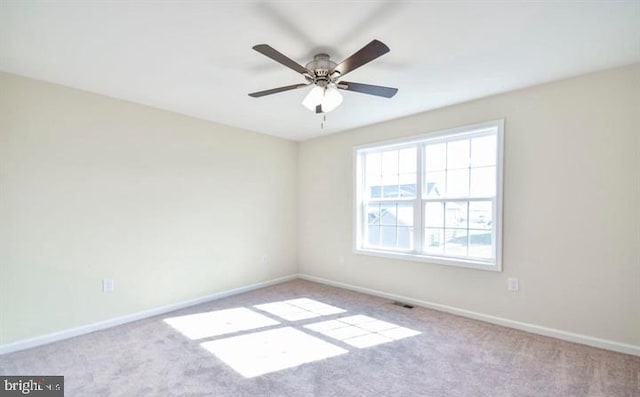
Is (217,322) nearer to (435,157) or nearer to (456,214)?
(456,214)

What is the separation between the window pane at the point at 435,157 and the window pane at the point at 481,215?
1.93 ft

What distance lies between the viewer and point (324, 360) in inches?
92.0

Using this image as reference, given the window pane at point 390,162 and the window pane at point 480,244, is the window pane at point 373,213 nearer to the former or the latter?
the window pane at point 390,162

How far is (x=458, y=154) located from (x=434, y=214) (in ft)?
2.54

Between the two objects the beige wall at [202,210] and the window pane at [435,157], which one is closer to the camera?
the beige wall at [202,210]

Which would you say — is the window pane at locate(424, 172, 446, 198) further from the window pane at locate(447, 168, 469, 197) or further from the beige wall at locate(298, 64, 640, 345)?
the beige wall at locate(298, 64, 640, 345)

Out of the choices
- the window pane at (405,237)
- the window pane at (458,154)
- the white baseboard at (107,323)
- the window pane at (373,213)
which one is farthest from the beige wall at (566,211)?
the white baseboard at (107,323)

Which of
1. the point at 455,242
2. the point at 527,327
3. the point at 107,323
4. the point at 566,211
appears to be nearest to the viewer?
the point at 566,211

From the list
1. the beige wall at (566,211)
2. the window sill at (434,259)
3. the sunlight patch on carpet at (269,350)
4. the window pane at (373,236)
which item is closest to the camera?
the sunlight patch on carpet at (269,350)

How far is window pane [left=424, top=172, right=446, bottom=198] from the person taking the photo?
3.55 m

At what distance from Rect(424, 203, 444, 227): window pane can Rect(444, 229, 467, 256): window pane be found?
141mm

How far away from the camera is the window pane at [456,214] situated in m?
3.36

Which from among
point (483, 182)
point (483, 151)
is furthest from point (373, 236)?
point (483, 151)

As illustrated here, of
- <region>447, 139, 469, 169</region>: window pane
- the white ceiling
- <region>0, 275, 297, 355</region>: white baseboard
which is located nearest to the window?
<region>447, 139, 469, 169</region>: window pane
